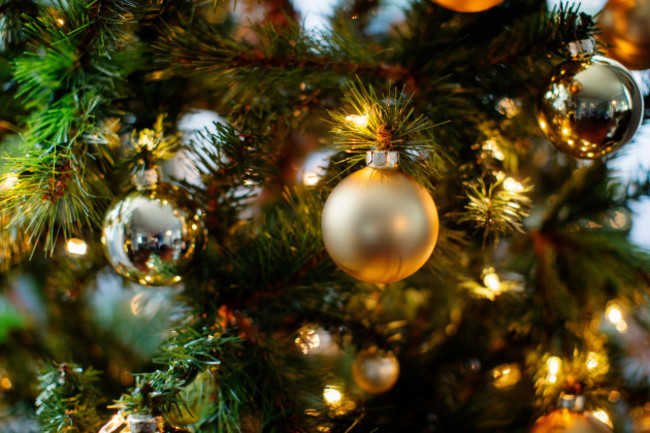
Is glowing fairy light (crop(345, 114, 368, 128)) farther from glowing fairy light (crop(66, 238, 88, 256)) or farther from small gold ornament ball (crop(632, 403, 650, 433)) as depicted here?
small gold ornament ball (crop(632, 403, 650, 433))

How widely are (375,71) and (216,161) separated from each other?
0.64 feet

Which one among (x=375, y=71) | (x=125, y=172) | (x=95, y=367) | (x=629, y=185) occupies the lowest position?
(x=95, y=367)

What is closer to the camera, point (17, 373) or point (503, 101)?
point (503, 101)

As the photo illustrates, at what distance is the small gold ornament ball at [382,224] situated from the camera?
13.7 inches

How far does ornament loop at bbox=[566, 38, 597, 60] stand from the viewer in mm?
468

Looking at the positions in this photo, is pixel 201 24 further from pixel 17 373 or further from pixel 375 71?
pixel 17 373

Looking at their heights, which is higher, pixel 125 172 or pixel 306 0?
pixel 306 0

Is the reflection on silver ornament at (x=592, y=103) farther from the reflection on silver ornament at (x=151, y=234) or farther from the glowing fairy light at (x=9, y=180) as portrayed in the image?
the glowing fairy light at (x=9, y=180)

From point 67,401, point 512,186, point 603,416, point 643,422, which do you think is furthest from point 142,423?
point 643,422

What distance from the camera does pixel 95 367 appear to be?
69 centimetres

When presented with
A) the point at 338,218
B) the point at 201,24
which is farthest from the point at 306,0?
the point at 338,218

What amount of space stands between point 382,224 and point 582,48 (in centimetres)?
32

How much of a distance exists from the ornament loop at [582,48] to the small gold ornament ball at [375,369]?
0.41 meters

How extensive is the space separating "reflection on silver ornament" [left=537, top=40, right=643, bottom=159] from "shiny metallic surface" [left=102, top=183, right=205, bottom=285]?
401 millimetres
